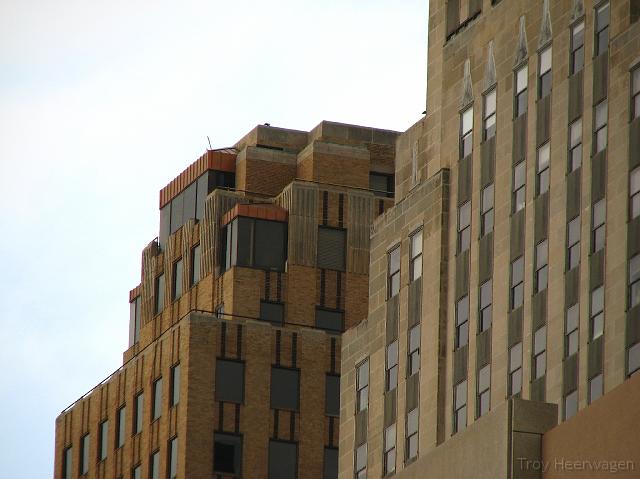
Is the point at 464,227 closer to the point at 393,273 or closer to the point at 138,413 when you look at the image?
the point at 393,273

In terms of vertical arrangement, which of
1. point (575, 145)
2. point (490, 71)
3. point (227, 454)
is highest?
point (490, 71)

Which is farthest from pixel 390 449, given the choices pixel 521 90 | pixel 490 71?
pixel 521 90

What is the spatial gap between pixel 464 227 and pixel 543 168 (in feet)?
22.2

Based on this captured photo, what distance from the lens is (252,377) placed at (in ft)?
379

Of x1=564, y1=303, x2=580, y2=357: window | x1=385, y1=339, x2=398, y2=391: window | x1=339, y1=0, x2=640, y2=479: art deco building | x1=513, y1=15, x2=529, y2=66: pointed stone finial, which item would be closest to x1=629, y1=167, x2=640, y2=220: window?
x1=339, y1=0, x2=640, y2=479: art deco building

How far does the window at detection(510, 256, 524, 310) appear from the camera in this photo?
280 ft

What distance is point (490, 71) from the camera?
298 feet

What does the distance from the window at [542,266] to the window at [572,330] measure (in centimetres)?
235

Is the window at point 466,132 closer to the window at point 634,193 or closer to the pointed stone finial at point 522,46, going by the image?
the pointed stone finial at point 522,46

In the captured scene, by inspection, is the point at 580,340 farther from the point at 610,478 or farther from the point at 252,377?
the point at 252,377

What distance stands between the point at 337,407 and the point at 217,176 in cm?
1648

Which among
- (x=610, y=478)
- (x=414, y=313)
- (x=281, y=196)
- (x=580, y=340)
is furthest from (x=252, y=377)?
(x=610, y=478)

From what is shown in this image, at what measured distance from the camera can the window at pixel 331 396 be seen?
11662cm

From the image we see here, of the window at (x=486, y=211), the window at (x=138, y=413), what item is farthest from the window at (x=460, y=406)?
the window at (x=138, y=413)
